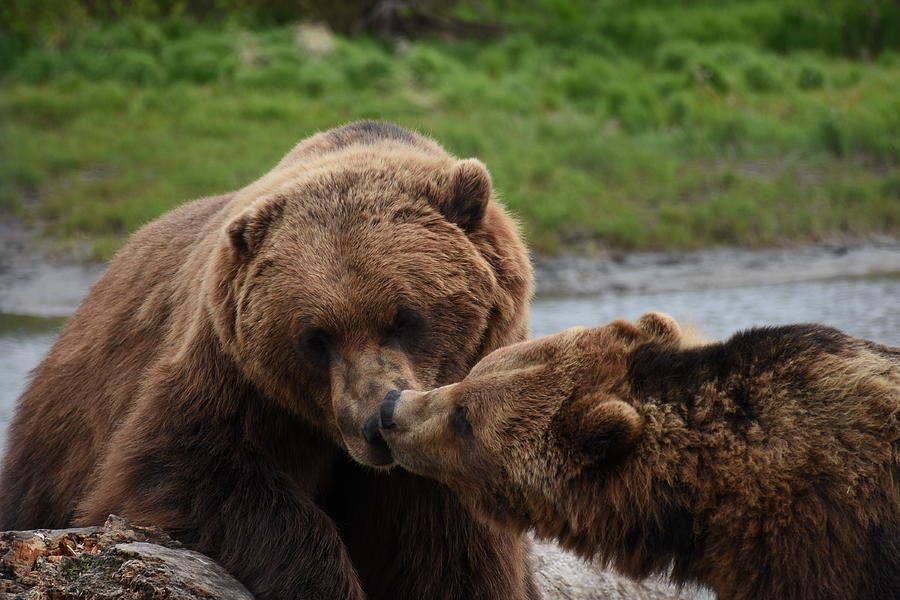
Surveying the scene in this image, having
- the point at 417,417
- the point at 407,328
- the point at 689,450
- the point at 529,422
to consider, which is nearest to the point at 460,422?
the point at 417,417

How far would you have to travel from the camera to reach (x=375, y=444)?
4.36 m

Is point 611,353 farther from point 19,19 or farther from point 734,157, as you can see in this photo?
point 19,19

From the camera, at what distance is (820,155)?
15812mm

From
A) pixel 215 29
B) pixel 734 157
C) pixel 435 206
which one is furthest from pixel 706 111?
pixel 435 206

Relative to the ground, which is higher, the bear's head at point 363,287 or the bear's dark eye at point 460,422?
the bear's head at point 363,287

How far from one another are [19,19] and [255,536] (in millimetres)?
15071

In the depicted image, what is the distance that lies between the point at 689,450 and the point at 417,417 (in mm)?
956

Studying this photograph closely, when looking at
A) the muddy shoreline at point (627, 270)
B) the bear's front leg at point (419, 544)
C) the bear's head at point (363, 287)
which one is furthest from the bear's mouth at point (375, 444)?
the muddy shoreline at point (627, 270)

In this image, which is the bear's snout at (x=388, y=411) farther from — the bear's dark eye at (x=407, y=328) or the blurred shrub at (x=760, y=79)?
the blurred shrub at (x=760, y=79)

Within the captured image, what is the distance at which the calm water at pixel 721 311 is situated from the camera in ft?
35.4

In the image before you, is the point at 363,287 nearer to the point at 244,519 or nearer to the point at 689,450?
the point at 244,519

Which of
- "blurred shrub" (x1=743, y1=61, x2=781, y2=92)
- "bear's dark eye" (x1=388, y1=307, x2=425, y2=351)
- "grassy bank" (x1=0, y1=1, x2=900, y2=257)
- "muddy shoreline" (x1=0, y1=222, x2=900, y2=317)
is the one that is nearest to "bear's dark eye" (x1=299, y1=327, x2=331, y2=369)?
"bear's dark eye" (x1=388, y1=307, x2=425, y2=351)

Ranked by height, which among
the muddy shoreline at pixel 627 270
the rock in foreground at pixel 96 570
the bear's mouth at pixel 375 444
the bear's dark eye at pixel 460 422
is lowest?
the muddy shoreline at pixel 627 270

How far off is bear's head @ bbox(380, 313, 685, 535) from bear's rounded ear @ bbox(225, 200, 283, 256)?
933mm
